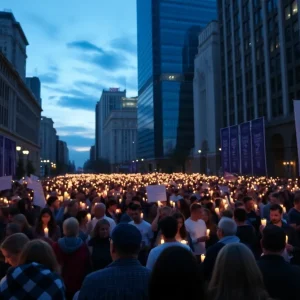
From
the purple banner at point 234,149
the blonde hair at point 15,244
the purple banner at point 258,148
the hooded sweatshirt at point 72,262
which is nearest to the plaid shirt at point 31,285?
the blonde hair at point 15,244

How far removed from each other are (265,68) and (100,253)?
5390 centimetres

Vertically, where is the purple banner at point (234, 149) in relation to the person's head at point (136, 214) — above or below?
above

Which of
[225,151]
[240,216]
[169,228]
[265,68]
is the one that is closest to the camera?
[169,228]

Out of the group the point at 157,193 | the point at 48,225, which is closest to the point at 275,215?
the point at 48,225

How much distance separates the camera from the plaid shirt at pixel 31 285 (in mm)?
2883

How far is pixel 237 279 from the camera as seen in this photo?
263cm

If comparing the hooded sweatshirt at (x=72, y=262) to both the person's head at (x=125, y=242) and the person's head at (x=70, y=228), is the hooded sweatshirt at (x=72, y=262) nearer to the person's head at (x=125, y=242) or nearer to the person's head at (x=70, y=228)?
the person's head at (x=70, y=228)

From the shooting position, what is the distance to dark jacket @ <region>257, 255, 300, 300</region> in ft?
10.3

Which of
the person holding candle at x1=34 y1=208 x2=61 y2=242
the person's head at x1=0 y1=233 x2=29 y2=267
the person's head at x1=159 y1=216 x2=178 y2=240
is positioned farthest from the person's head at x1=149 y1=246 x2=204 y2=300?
the person holding candle at x1=34 y1=208 x2=61 y2=242

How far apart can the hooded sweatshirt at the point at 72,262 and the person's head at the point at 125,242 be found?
201cm

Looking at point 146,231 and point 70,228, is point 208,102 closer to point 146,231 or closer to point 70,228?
point 146,231

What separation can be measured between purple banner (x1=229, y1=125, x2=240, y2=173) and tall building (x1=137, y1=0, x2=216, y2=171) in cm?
6159

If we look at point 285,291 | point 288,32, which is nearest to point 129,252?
point 285,291

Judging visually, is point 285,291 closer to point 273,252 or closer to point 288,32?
point 273,252
